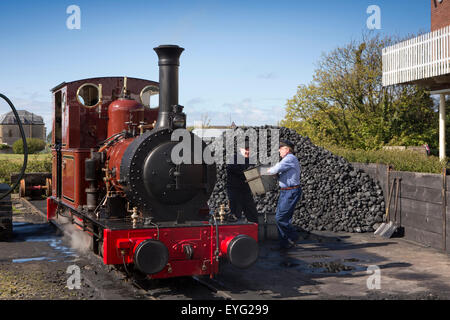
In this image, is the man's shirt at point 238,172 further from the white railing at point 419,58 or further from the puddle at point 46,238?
the white railing at point 419,58

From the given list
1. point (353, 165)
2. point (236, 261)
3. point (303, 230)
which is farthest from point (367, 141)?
point (236, 261)

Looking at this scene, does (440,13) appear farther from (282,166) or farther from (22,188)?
(22,188)

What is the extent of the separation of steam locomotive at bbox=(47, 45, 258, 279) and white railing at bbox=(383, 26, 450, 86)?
42.4 feet

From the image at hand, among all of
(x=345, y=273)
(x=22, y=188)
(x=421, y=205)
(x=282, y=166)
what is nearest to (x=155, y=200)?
(x=282, y=166)

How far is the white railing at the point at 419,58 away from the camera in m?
17.2

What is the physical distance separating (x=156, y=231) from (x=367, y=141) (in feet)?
60.2

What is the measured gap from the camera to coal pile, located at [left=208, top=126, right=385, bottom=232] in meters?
11.2

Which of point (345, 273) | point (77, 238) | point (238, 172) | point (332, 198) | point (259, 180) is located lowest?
point (345, 273)

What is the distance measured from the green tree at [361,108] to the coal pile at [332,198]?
10147mm

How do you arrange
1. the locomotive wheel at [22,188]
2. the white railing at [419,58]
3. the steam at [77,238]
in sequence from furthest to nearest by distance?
1. the white railing at [419,58]
2. the locomotive wheel at [22,188]
3. the steam at [77,238]

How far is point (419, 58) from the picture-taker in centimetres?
1825

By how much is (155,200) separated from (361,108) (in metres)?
20.6

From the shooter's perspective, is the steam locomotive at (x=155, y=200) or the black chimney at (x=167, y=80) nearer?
the steam locomotive at (x=155, y=200)

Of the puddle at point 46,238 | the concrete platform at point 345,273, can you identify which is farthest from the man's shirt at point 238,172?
the puddle at point 46,238
